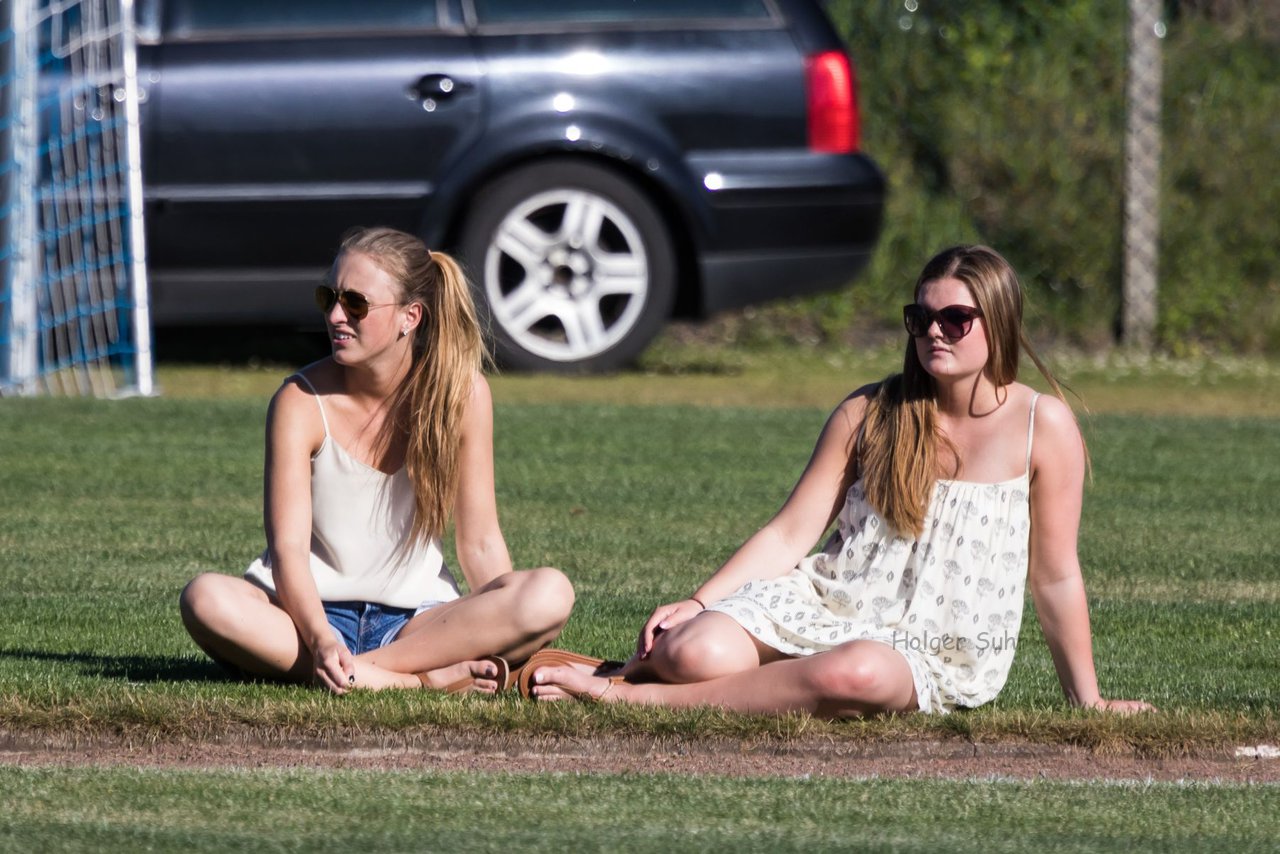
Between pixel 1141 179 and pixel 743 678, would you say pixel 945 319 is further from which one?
pixel 1141 179

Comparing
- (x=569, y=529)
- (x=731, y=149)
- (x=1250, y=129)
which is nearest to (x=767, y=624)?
(x=569, y=529)

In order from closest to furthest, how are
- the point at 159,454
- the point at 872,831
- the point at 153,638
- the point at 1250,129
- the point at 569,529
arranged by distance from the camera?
1. the point at 872,831
2. the point at 153,638
3. the point at 569,529
4. the point at 159,454
5. the point at 1250,129

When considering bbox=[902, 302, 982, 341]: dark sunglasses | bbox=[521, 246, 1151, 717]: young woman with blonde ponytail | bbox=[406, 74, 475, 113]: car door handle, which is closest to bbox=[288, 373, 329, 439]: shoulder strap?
bbox=[521, 246, 1151, 717]: young woman with blonde ponytail

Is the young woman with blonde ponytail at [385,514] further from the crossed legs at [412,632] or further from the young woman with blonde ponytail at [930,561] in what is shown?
the young woman with blonde ponytail at [930,561]

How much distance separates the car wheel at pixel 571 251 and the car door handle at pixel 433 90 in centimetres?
44

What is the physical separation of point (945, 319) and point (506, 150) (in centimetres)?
563

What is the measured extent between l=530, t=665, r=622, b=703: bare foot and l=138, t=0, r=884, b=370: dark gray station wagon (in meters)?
5.52

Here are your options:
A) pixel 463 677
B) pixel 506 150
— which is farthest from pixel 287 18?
pixel 463 677

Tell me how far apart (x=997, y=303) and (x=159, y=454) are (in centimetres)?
431

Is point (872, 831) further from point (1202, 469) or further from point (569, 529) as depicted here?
point (1202, 469)

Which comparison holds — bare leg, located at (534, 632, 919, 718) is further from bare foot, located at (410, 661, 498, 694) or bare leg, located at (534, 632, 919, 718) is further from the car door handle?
the car door handle

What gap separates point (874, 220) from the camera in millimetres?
9984

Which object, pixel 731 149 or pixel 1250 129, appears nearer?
pixel 731 149

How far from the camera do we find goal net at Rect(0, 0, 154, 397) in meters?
9.66
